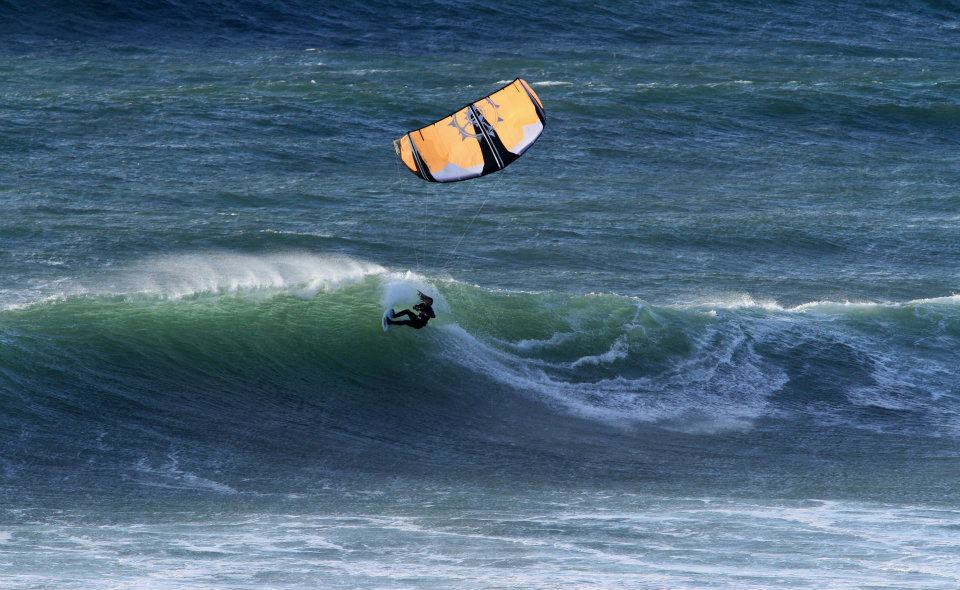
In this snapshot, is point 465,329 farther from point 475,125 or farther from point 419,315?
point 475,125

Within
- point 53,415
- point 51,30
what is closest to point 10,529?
point 53,415

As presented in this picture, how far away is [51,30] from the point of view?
112ft

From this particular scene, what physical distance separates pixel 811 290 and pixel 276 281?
8.58 meters

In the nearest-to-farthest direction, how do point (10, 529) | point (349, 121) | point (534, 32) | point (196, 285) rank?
point (10, 529) < point (196, 285) < point (349, 121) < point (534, 32)

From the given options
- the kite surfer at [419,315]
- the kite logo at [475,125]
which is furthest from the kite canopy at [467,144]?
the kite surfer at [419,315]

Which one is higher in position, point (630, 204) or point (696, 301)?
point (630, 204)

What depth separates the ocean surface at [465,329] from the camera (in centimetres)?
1276

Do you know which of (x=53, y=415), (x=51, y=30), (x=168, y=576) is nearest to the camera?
(x=168, y=576)

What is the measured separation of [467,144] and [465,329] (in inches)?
→ 120

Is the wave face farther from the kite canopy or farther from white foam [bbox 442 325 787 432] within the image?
the kite canopy

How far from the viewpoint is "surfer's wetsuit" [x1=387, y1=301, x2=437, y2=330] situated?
664 inches

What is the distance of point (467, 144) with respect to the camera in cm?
1639

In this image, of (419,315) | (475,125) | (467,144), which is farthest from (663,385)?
(475,125)

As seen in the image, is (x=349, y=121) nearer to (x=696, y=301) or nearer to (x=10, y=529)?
(x=696, y=301)
